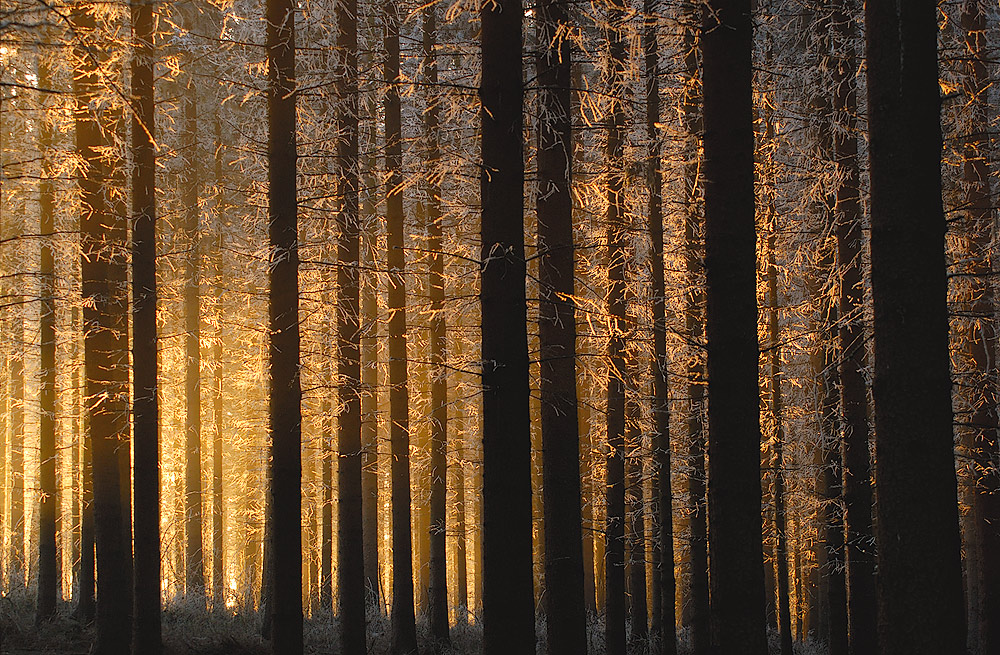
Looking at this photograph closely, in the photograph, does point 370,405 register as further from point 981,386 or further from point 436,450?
point 981,386

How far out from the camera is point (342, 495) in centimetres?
1246

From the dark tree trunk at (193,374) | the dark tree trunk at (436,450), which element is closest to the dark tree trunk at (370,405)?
the dark tree trunk at (436,450)

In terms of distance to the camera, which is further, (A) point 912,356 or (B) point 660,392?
(B) point 660,392

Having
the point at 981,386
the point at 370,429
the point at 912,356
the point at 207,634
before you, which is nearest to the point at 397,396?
the point at 370,429

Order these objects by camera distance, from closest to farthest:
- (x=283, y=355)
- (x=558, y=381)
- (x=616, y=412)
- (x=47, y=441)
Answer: (x=283, y=355)
(x=558, y=381)
(x=616, y=412)
(x=47, y=441)

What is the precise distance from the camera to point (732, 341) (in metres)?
7.34

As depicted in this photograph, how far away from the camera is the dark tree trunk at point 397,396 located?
13688 mm

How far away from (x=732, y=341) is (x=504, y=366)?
2257mm

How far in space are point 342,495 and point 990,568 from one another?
39.1ft

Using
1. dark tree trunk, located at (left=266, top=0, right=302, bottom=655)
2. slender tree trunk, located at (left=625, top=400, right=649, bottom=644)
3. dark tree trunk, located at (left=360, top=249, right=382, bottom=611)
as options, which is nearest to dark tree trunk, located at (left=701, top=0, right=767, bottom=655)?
dark tree trunk, located at (left=266, top=0, right=302, bottom=655)

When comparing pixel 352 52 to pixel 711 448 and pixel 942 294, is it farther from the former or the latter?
pixel 942 294

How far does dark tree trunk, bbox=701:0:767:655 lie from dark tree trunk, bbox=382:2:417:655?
277 inches

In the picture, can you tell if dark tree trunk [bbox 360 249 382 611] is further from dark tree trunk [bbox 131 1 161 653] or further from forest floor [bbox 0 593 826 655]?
dark tree trunk [bbox 131 1 161 653]

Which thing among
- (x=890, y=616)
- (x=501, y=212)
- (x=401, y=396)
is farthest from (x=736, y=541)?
(x=401, y=396)
